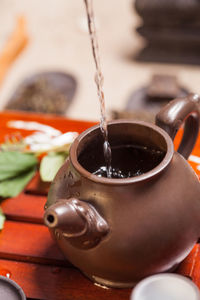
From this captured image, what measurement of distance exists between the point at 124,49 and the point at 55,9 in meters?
1.01

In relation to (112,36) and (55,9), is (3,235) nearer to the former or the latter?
(112,36)

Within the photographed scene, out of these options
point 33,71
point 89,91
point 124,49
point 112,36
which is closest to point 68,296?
point 89,91

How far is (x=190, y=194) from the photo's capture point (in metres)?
0.86

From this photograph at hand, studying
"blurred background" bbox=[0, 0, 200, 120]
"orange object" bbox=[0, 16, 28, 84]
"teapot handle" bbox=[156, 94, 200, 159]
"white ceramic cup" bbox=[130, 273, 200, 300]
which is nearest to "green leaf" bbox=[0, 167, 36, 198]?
"teapot handle" bbox=[156, 94, 200, 159]

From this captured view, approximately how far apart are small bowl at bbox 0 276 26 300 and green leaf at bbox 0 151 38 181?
372 mm

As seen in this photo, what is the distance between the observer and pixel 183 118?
100cm

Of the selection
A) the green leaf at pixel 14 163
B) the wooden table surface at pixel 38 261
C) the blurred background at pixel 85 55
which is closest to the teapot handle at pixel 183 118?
the wooden table surface at pixel 38 261

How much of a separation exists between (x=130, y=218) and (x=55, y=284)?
296 mm

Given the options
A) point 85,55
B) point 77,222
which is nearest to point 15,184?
point 77,222

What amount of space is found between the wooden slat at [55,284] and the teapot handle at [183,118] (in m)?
0.38

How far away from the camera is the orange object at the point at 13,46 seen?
304cm

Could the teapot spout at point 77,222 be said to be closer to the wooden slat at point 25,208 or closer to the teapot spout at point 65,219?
the teapot spout at point 65,219

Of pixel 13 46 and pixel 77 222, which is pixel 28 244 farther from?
pixel 13 46

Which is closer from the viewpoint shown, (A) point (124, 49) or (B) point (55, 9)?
(A) point (124, 49)
